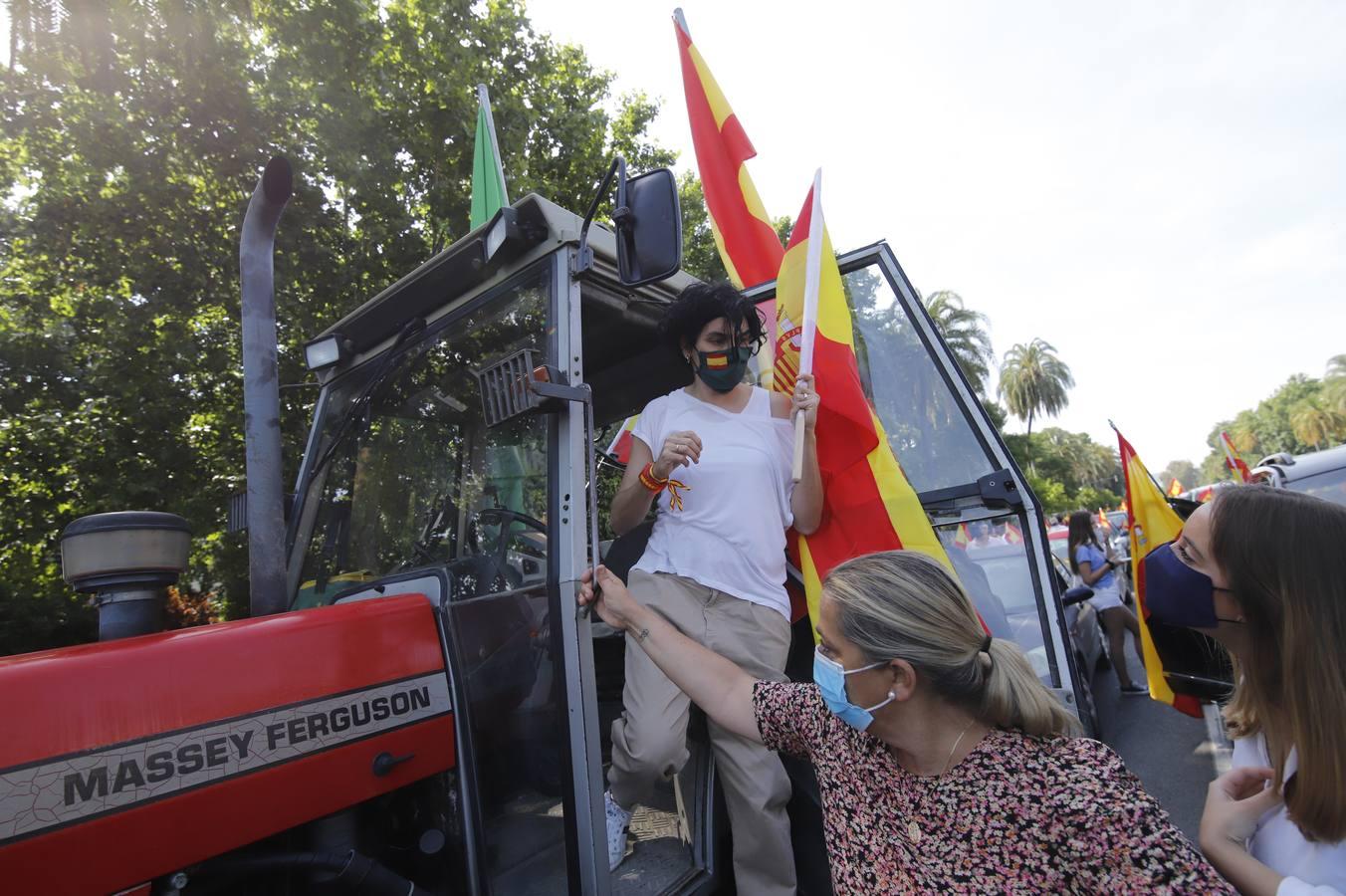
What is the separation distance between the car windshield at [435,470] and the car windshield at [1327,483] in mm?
5772

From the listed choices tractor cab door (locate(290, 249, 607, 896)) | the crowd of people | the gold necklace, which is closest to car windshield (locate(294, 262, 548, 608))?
tractor cab door (locate(290, 249, 607, 896))

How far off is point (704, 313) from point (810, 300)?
396 mm

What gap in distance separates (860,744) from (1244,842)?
719 millimetres

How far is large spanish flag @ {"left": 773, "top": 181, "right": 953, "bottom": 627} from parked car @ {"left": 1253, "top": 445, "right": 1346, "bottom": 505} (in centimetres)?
443

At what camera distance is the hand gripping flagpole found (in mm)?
2311

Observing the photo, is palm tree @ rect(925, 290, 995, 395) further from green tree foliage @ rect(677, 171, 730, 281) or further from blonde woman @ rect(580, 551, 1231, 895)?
green tree foliage @ rect(677, 171, 730, 281)

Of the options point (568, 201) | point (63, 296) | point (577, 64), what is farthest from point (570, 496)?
point (577, 64)

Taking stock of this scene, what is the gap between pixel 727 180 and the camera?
3.74 meters

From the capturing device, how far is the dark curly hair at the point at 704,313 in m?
2.48

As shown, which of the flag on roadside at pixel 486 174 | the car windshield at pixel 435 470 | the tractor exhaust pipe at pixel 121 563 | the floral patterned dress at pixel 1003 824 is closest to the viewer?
the floral patterned dress at pixel 1003 824

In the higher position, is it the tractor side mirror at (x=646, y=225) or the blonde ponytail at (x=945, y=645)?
the tractor side mirror at (x=646, y=225)

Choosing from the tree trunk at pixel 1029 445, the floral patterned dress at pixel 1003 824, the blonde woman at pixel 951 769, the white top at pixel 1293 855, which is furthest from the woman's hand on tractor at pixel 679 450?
the tree trunk at pixel 1029 445

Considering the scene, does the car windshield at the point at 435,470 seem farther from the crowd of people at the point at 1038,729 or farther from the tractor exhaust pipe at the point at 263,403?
the crowd of people at the point at 1038,729

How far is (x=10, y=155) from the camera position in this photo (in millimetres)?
7555
